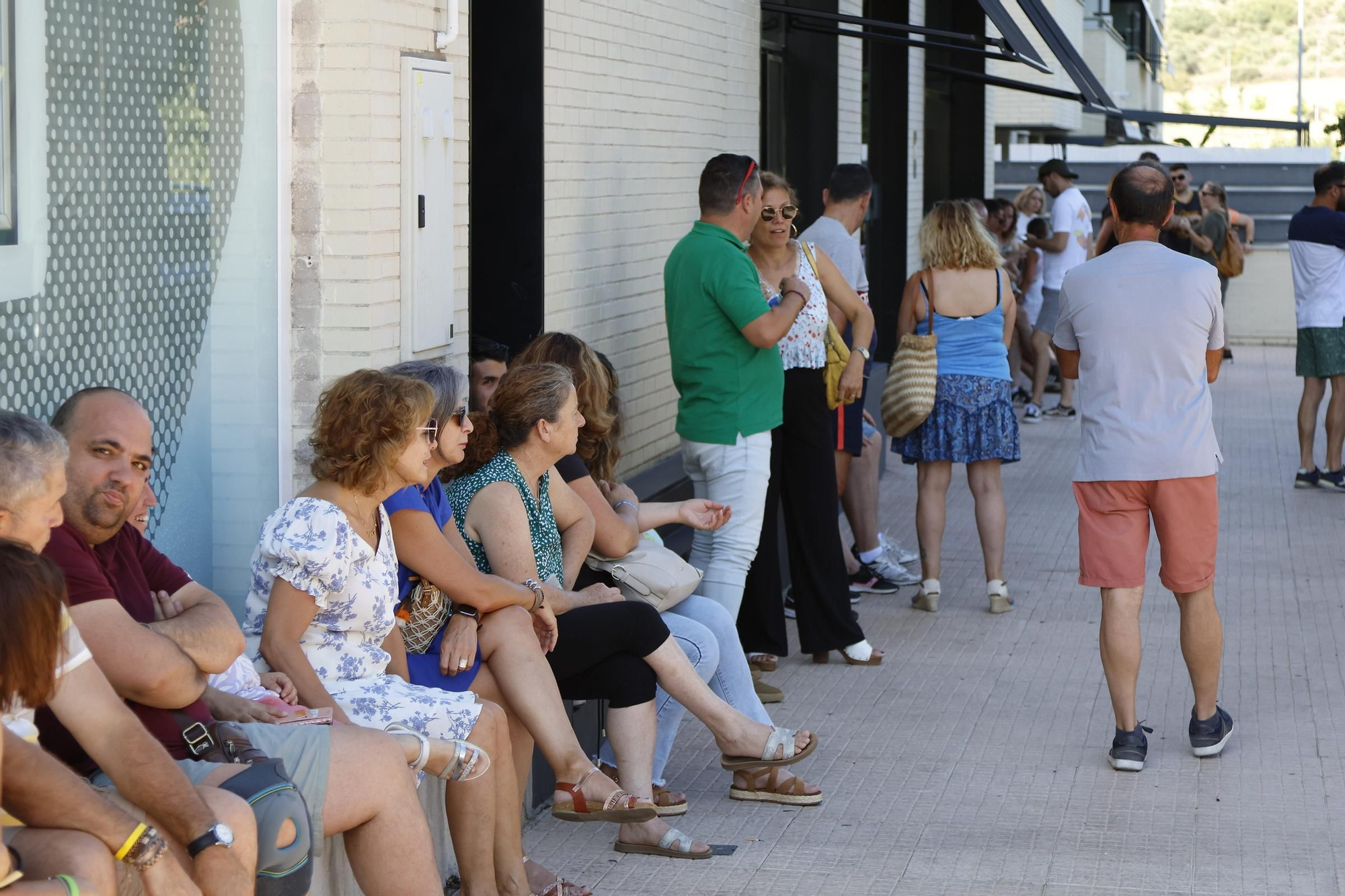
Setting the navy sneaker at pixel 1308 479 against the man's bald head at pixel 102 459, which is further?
the navy sneaker at pixel 1308 479

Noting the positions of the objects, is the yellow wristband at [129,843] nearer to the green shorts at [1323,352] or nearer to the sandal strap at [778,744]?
the sandal strap at [778,744]

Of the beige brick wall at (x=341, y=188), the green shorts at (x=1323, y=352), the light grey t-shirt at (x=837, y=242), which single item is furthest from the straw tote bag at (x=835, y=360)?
the green shorts at (x=1323, y=352)

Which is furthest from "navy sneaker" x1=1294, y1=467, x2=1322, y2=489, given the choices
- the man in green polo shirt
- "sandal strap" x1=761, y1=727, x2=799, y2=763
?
"sandal strap" x1=761, y1=727, x2=799, y2=763

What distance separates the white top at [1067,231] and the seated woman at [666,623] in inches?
360

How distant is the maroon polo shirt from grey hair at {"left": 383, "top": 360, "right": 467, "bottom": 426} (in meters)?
0.79

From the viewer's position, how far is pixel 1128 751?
16.9 ft

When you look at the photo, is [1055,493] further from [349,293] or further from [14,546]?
[14,546]

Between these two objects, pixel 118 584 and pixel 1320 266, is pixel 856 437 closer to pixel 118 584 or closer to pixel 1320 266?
pixel 1320 266

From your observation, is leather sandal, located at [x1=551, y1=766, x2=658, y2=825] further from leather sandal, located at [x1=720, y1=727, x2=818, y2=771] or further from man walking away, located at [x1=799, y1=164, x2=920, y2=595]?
man walking away, located at [x1=799, y1=164, x2=920, y2=595]

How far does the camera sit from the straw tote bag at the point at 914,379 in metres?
7.24

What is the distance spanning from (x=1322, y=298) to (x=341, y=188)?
284 inches

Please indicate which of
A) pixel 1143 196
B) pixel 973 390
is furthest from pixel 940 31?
pixel 1143 196

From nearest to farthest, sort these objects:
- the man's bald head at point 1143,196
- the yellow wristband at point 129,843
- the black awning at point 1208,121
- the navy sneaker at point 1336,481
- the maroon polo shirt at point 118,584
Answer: the yellow wristband at point 129,843 < the maroon polo shirt at point 118,584 < the man's bald head at point 1143,196 < the navy sneaker at point 1336,481 < the black awning at point 1208,121

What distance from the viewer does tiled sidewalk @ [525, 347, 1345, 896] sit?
4355mm
